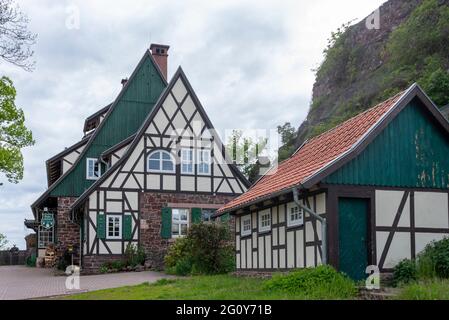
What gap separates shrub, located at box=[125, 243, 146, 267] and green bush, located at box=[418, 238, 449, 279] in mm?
15636

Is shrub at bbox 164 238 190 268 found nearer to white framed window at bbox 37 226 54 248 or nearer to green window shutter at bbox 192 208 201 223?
green window shutter at bbox 192 208 201 223

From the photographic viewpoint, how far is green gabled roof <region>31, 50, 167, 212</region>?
110 ft

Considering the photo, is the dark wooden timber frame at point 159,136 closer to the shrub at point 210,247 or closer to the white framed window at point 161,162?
the white framed window at point 161,162

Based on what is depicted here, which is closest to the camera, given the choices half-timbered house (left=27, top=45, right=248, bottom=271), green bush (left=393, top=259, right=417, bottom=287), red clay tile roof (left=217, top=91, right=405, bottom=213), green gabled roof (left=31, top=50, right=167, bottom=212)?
green bush (left=393, top=259, right=417, bottom=287)

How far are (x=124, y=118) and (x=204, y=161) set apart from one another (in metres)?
5.28

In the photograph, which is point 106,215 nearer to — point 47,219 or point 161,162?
point 161,162

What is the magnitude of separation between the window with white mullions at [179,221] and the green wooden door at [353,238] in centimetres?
1535

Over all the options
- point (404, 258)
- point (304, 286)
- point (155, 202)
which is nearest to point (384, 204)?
point (404, 258)

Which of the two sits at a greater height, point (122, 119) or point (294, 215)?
point (122, 119)

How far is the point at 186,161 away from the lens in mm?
31328

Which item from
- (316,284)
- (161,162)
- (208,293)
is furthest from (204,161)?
(316,284)

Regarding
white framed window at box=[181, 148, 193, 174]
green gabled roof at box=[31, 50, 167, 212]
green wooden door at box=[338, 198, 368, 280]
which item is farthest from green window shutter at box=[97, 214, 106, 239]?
green wooden door at box=[338, 198, 368, 280]
